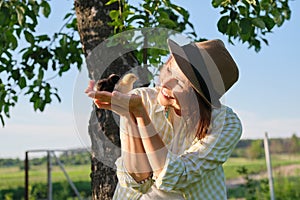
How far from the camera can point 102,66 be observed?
1.29 m

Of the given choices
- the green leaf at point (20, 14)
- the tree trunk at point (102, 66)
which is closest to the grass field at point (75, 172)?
the green leaf at point (20, 14)

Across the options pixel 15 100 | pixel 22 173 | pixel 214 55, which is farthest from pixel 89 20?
pixel 22 173

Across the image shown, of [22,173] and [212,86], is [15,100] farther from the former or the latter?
[22,173]

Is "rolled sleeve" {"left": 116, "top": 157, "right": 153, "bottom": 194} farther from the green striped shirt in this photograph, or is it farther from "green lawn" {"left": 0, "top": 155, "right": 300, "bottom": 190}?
"green lawn" {"left": 0, "top": 155, "right": 300, "bottom": 190}

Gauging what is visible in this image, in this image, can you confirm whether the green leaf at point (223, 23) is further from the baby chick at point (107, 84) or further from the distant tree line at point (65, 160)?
the distant tree line at point (65, 160)

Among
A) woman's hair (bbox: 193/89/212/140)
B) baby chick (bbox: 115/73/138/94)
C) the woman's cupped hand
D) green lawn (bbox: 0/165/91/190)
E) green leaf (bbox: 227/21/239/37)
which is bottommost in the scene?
green lawn (bbox: 0/165/91/190)

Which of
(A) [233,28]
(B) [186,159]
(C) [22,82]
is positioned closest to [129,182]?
(B) [186,159]

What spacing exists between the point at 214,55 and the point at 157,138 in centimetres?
20

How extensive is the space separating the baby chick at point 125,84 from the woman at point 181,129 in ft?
0.06

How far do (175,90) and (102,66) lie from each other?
1.06 ft

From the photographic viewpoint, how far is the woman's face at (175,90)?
3.32 feet

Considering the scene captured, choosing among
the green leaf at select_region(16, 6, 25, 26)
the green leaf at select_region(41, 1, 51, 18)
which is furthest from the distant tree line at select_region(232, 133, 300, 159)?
the green leaf at select_region(16, 6, 25, 26)

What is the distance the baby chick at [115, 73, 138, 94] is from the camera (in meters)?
1.03

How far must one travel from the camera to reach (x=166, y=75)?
3.40 feet
